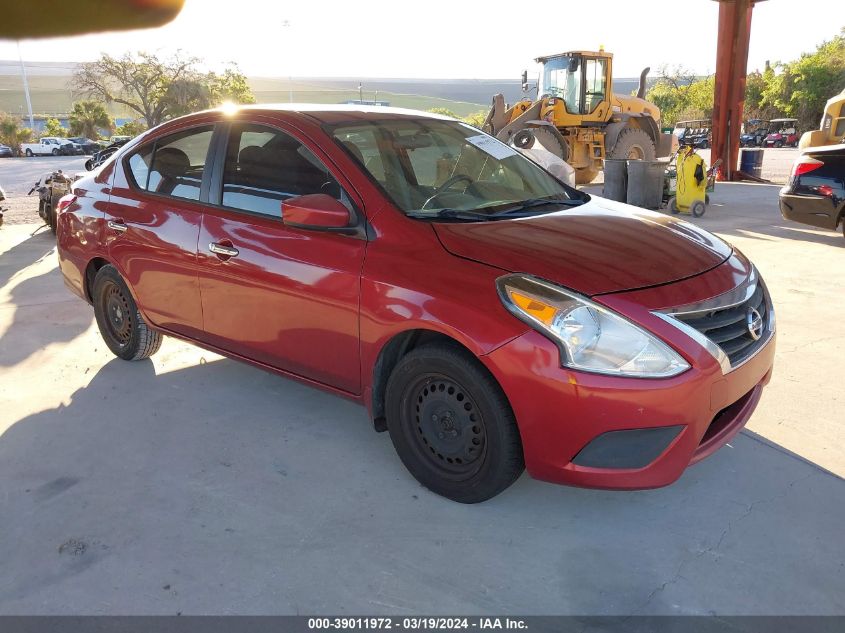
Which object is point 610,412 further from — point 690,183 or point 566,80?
point 566,80

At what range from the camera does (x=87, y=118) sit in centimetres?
5478

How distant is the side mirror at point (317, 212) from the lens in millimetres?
2986

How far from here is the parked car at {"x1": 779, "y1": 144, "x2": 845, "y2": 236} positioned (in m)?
8.28

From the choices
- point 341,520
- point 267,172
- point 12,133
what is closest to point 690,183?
point 267,172

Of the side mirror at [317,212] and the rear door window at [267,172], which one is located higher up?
the rear door window at [267,172]

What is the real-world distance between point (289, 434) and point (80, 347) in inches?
91.8

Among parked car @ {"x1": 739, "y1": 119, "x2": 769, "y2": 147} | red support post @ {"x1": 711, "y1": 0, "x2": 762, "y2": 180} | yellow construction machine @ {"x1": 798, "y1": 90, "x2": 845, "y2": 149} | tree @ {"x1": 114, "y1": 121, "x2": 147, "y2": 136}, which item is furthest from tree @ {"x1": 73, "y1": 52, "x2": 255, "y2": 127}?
yellow construction machine @ {"x1": 798, "y1": 90, "x2": 845, "y2": 149}

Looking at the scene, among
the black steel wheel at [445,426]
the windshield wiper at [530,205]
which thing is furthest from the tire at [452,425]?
the windshield wiper at [530,205]

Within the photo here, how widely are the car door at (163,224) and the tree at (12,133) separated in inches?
2037

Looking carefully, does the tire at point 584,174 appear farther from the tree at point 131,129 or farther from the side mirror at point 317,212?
the tree at point 131,129

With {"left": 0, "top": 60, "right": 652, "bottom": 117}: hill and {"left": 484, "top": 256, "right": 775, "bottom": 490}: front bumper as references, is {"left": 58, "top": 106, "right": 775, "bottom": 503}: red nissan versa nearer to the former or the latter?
{"left": 484, "top": 256, "right": 775, "bottom": 490}: front bumper

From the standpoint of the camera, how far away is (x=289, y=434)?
366 centimetres

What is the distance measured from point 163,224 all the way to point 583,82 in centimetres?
1389

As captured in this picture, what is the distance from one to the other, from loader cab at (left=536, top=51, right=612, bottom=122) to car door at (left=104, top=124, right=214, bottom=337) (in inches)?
523
